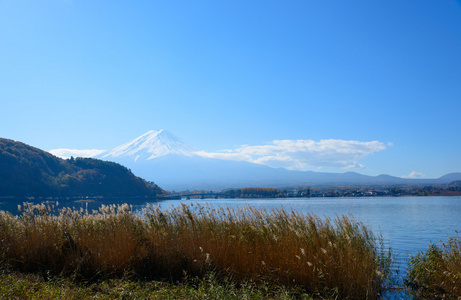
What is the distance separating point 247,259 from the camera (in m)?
7.11

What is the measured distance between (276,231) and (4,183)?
61.1 m

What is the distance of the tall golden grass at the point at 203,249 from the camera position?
21.7 feet

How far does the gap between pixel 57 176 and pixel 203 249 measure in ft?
250

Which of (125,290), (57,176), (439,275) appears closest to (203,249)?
(125,290)

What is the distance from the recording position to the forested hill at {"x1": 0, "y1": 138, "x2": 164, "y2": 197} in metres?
59.1

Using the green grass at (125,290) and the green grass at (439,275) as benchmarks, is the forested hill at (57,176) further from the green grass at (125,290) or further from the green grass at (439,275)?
the green grass at (439,275)

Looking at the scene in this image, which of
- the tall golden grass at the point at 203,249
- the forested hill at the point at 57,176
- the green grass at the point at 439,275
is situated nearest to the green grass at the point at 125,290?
the tall golden grass at the point at 203,249

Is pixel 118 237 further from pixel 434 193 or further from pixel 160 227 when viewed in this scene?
pixel 434 193

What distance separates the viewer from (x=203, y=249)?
7.47m

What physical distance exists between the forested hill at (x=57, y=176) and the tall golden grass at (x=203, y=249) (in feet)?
179

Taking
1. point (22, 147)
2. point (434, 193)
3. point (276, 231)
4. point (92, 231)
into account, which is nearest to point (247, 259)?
point (276, 231)

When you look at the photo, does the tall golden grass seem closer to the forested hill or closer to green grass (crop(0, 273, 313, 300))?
green grass (crop(0, 273, 313, 300))

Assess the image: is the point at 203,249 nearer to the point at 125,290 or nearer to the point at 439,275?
the point at 125,290

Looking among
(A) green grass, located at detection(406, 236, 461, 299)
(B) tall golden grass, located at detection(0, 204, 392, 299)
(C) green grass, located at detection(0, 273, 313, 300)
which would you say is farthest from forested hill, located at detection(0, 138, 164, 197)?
(A) green grass, located at detection(406, 236, 461, 299)
